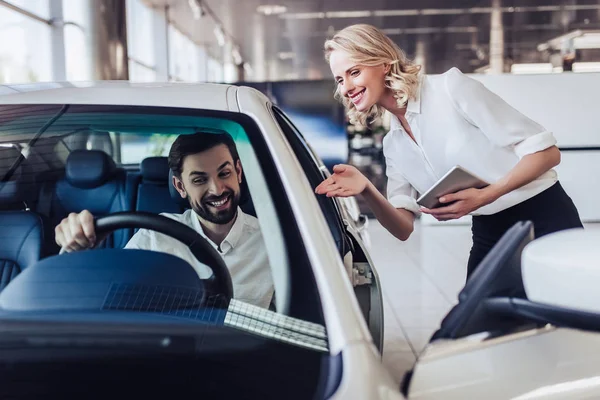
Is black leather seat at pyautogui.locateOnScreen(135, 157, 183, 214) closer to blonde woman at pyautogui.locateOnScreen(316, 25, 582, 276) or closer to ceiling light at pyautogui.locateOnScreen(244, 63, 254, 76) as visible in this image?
blonde woman at pyautogui.locateOnScreen(316, 25, 582, 276)

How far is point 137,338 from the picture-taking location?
89 cm

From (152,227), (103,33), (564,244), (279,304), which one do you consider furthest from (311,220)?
(103,33)

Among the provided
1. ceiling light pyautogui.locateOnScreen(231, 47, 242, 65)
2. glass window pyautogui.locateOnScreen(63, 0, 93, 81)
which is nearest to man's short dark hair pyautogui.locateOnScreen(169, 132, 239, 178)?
glass window pyautogui.locateOnScreen(63, 0, 93, 81)

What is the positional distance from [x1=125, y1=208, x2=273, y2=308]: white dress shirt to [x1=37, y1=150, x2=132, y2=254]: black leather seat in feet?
0.16

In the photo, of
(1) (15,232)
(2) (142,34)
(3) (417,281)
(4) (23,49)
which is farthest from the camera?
(2) (142,34)

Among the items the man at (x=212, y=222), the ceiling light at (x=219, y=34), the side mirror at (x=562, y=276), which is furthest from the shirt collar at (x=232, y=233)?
the ceiling light at (x=219, y=34)

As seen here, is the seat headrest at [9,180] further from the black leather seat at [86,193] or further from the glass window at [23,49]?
the glass window at [23,49]

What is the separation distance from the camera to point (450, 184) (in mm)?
1325

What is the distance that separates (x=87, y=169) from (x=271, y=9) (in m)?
12.3

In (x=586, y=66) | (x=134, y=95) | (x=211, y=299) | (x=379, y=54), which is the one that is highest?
(x=586, y=66)

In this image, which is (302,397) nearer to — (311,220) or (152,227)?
(311,220)

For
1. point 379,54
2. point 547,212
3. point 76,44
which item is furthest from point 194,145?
point 76,44

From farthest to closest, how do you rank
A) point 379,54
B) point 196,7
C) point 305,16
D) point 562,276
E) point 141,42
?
point 305,16
point 141,42
point 196,7
point 379,54
point 562,276

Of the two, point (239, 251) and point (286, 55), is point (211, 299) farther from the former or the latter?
point (286, 55)
